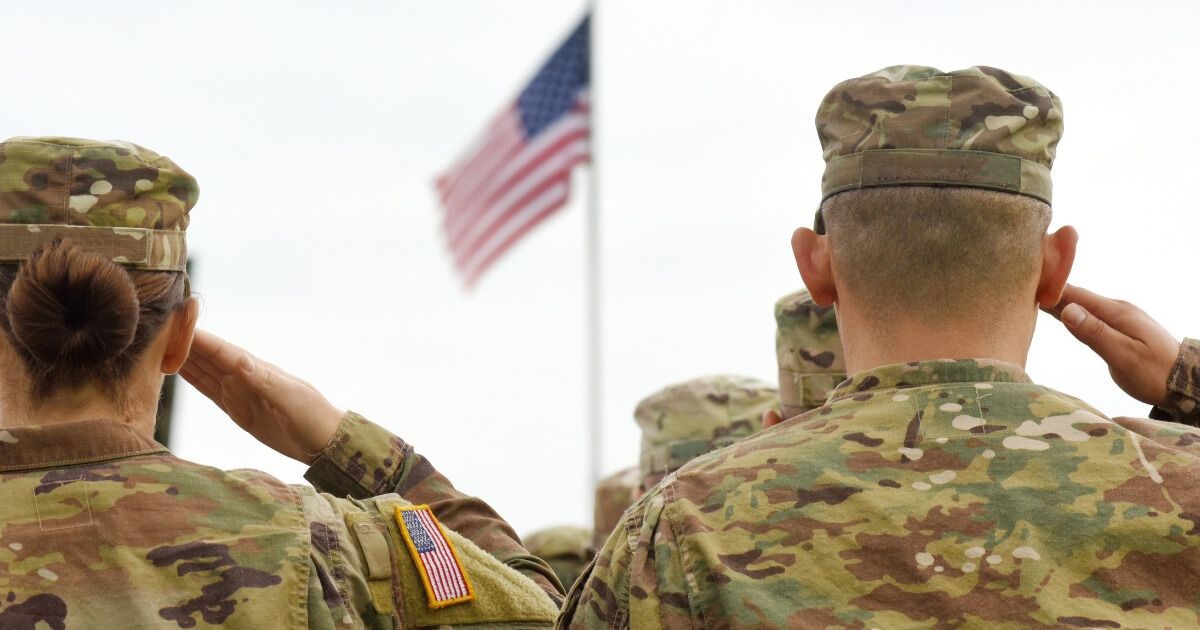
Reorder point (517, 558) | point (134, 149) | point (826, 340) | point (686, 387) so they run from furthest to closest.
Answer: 1. point (686, 387)
2. point (826, 340)
3. point (517, 558)
4. point (134, 149)

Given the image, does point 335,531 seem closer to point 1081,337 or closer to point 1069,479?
point 1069,479

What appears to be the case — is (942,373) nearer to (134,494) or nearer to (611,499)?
(134,494)

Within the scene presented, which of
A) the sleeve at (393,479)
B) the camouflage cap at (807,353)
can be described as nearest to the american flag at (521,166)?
the camouflage cap at (807,353)

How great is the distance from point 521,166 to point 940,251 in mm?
11473

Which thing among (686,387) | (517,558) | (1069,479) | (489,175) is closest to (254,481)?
(517,558)

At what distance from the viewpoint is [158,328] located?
276 centimetres

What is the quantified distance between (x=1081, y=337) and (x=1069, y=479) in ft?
2.84

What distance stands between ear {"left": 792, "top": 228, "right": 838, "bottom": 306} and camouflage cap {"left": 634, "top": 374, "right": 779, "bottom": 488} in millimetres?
3296

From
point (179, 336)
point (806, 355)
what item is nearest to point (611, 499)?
point (806, 355)

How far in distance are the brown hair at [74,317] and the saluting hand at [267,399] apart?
0.61 m

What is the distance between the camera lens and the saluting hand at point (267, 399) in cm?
332

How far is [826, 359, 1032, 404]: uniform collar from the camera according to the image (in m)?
2.57

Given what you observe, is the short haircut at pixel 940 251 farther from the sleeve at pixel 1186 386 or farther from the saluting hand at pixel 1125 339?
the sleeve at pixel 1186 386

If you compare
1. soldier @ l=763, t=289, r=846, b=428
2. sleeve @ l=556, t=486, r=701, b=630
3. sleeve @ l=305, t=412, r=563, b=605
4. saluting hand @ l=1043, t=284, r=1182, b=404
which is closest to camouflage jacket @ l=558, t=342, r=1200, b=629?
sleeve @ l=556, t=486, r=701, b=630
